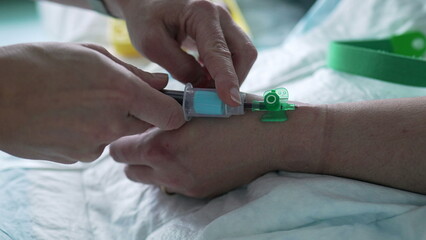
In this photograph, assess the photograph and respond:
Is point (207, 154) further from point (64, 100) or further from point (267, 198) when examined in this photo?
point (64, 100)

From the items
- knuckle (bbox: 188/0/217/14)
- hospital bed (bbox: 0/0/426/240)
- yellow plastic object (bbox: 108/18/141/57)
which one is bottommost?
hospital bed (bbox: 0/0/426/240)

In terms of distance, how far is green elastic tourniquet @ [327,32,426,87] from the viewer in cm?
98

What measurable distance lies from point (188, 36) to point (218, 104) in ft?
0.81

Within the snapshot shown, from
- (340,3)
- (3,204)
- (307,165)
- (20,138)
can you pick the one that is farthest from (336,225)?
(340,3)

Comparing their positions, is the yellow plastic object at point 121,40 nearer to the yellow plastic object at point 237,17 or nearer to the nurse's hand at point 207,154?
the yellow plastic object at point 237,17

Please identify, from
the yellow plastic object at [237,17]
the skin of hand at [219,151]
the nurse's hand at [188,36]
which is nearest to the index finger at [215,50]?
the nurse's hand at [188,36]

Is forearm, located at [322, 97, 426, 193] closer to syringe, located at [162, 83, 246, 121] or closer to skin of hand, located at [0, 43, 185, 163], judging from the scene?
syringe, located at [162, 83, 246, 121]

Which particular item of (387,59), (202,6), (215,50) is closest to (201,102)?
(215,50)

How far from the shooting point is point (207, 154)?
86 centimetres

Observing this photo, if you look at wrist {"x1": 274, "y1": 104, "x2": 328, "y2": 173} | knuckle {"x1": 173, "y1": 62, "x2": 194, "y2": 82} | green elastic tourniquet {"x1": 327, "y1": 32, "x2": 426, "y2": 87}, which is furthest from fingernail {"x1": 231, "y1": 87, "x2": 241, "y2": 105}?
green elastic tourniquet {"x1": 327, "y1": 32, "x2": 426, "y2": 87}

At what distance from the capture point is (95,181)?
103 cm

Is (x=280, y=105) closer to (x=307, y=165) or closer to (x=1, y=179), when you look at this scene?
(x=307, y=165)

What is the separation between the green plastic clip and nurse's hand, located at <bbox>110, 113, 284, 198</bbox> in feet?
0.08

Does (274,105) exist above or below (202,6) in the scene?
below
